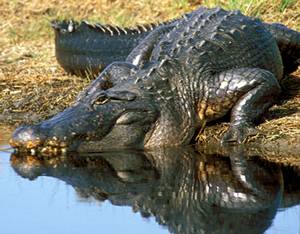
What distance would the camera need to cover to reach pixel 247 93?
7039 mm

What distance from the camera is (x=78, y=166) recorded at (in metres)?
6.33

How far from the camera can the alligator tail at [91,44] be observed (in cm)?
900

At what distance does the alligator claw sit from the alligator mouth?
115cm

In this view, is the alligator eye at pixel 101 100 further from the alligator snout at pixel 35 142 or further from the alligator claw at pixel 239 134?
the alligator claw at pixel 239 134

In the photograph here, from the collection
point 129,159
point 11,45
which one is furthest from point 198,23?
point 11,45

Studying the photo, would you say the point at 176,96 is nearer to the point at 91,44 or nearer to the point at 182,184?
the point at 182,184

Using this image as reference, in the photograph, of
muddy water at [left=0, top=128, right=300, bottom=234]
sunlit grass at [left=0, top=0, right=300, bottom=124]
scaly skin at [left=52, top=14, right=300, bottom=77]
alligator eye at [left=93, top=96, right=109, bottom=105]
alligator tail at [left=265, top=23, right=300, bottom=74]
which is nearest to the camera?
muddy water at [left=0, top=128, right=300, bottom=234]

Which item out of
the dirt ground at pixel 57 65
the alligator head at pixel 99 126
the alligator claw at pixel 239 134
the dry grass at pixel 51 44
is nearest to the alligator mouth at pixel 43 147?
the alligator head at pixel 99 126

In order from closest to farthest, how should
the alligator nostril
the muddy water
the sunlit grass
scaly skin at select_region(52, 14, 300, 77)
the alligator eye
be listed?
1. the muddy water
2. the alligator nostril
3. the alligator eye
4. the sunlit grass
5. scaly skin at select_region(52, 14, 300, 77)

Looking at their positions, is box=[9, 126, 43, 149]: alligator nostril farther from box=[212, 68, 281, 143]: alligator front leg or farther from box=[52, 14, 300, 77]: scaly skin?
box=[52, 14, 300, 77]: scaly skin

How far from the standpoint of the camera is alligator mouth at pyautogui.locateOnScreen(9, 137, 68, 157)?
6660 millimetres

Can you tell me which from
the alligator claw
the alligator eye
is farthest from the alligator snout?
the alligator claw

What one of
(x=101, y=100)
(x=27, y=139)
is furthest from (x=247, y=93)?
(x=27, y=139)

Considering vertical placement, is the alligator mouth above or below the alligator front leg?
Result: below
